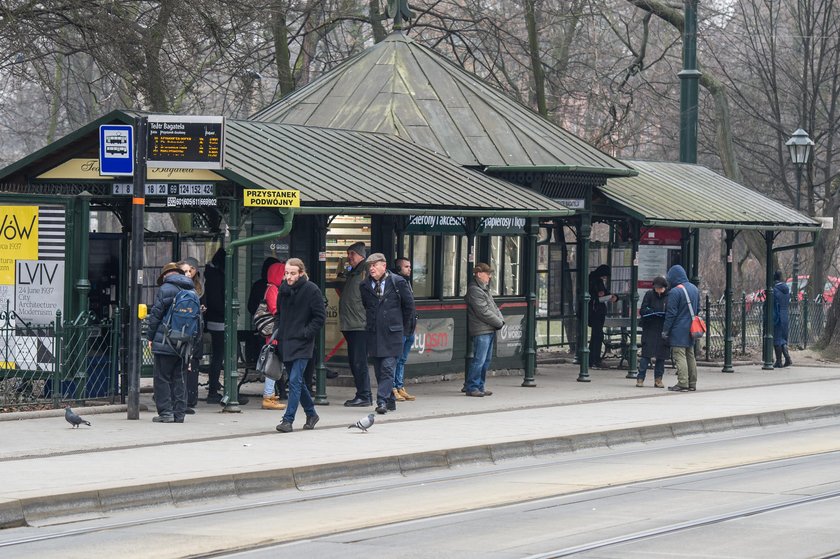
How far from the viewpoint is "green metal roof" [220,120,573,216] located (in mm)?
16703

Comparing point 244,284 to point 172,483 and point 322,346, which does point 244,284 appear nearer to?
point 322,346

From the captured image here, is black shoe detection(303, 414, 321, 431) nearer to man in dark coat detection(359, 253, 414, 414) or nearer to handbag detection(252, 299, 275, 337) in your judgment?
man in dark coat detection(359, 253, 414, 414)

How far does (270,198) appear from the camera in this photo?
51.1 ft

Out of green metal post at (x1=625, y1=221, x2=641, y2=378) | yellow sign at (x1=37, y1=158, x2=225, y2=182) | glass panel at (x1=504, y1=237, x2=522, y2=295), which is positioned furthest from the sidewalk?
yellow sign at (x1=37, y1=158, x2=225, y2=182)

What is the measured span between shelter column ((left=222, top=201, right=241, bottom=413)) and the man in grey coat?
3.69m

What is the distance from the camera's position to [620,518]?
1025 centimetres

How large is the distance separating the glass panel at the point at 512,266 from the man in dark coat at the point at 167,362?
756 centimetres

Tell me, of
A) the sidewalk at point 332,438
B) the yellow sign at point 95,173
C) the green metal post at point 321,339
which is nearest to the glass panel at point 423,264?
the sidewalk at point 332,438

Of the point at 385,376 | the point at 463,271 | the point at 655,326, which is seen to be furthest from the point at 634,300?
the point at 385,376

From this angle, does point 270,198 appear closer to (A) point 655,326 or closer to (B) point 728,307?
(A) point 655,326

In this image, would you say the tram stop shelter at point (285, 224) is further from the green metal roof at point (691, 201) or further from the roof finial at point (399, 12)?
the roof finial at point (399, 12)

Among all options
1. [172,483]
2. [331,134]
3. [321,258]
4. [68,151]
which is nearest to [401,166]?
[331,134]

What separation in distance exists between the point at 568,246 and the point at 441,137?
4915 mm

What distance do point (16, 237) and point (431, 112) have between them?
748 cm
